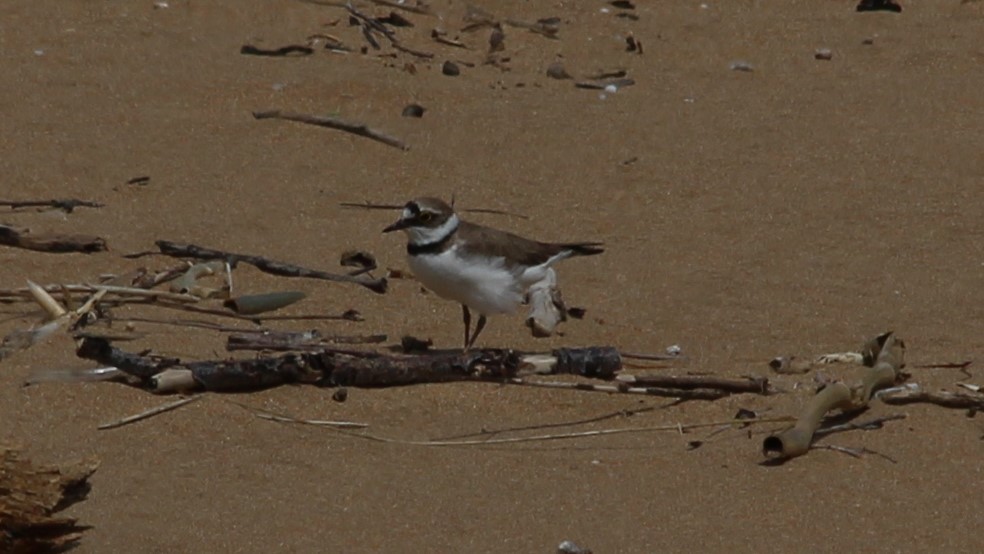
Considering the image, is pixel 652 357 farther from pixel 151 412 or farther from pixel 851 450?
pixel 151 412

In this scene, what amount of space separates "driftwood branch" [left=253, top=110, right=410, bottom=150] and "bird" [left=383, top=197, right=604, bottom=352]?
7.55 ft

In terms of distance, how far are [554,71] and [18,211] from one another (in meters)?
3.97

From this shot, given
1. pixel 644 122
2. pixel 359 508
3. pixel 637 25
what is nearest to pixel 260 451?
pixel 359 508

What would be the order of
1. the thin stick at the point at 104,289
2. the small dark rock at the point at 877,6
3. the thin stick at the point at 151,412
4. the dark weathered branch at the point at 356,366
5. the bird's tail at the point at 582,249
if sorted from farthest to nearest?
the small dark rock at the point at 877,6 < the bird's tail at the point at 582,249 < the thin stick at the point at 104,289 < the dark weathered branch at the point at 356,366 < the thin stick at the point at 151,412

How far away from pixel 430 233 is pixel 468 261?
0.23 m

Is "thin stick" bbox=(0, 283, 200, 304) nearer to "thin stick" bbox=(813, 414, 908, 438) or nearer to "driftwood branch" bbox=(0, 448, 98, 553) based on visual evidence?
"driftwood branch" bbox=(0, 448, 98, 553)

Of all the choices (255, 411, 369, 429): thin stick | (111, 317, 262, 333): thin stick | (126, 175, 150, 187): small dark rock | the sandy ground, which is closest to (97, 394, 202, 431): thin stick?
the sandy ground

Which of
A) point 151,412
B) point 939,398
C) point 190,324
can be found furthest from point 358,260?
point 939,398

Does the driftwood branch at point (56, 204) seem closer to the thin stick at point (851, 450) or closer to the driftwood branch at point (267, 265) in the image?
the driftwood branch at point (267, 265)

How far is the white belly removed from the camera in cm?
711

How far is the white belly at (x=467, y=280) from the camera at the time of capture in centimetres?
711

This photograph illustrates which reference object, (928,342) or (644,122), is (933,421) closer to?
(928,342)

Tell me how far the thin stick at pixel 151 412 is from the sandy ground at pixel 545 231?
0.13 feet

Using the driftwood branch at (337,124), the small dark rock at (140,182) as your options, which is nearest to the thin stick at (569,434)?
the small dark rock at (140,182)
